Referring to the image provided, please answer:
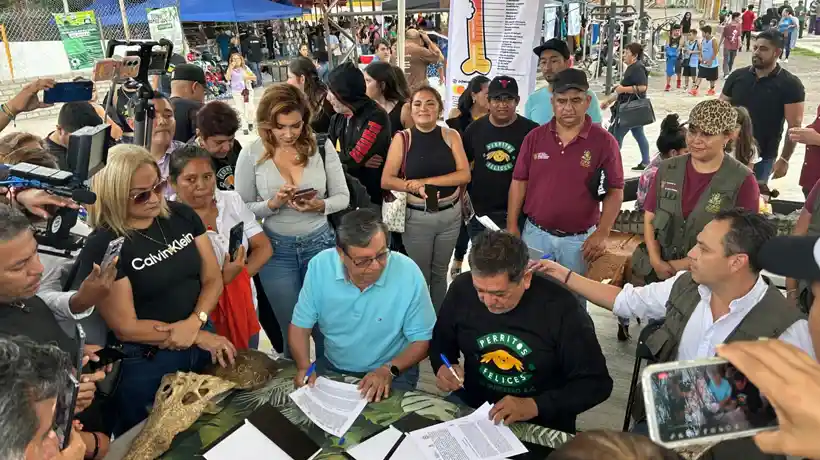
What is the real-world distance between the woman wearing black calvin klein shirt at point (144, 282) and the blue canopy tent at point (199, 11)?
13.9 meters

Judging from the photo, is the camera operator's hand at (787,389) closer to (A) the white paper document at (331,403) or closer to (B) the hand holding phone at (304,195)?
(A) the white paper document at (331,403)

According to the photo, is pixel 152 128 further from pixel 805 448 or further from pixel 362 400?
pixel 805 448

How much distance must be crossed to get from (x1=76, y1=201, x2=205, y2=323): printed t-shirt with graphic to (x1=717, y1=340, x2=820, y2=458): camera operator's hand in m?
2.12

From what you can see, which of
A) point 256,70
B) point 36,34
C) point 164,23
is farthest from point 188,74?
point 256,70

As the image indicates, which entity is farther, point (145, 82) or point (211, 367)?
point (145, 82)

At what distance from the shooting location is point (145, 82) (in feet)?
11.7

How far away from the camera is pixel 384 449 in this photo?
80.4 inches

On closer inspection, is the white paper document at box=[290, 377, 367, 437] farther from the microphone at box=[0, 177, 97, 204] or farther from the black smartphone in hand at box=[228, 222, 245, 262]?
the microphone at box=[0, 177, 97, 204]

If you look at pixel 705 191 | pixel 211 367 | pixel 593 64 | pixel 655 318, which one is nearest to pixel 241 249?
pixel 211 367

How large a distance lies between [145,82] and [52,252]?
5.02 feet

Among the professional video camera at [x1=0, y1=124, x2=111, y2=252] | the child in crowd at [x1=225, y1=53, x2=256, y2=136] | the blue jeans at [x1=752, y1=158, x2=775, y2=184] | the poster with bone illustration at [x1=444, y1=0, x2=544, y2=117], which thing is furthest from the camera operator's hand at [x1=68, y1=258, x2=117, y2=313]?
the child in crowd at [x1=225, y1=53, x2=256, y2=136]

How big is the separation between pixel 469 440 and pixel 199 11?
1562cm

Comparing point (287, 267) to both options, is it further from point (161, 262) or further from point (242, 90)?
point (242, 90)

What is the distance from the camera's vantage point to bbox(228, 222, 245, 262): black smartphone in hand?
9.63 ft
